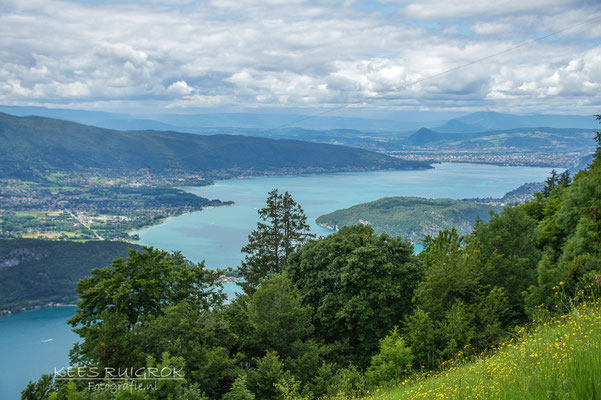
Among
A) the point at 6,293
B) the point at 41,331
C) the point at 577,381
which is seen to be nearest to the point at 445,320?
the point at 577,381

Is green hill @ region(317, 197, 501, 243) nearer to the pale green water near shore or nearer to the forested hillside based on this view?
the pale green water near shore

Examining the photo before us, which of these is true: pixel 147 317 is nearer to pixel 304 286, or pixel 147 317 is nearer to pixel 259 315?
pixel 259 315

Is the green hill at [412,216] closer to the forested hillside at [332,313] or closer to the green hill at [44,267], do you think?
the green hill at [44,267]

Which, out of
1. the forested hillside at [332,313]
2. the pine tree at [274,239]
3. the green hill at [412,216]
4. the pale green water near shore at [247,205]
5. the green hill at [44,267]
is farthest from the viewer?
the green hill at [412,216]

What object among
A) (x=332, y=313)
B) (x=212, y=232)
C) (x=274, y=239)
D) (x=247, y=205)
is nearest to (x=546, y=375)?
(x=332, y=313)

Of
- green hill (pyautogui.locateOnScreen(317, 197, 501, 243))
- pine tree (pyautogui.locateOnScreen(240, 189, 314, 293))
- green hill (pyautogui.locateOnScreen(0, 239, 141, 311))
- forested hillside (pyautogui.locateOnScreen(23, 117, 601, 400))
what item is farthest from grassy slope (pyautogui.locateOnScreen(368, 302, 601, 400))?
green hill (pyautogui.locateOnScreen(317, 197, 501, 243))

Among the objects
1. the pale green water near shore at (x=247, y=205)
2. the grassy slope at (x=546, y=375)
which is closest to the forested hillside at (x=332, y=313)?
the grassy slope at (x=546, y=375)

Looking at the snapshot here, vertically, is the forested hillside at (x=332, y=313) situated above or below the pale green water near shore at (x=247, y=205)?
above
